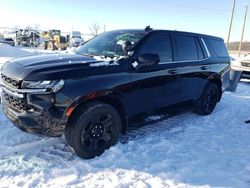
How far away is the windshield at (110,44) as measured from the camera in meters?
4.71

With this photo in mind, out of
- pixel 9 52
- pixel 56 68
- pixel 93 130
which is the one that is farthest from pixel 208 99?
pixel 9 52

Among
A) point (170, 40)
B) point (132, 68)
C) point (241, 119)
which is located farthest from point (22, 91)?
point (241, 119)

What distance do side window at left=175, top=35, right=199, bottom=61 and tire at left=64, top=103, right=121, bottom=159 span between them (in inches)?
76.5

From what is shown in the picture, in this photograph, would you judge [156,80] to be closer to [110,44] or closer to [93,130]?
[110,44]

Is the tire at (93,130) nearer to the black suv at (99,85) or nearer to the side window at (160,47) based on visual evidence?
the black suv at (99,85)

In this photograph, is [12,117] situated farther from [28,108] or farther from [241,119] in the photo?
[241,119]

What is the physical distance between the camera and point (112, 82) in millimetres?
4121

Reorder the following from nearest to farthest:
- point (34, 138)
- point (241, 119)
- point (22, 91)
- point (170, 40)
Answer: point (22, 91) → point (34, 138) → point (170, 40) → point (241, 119)

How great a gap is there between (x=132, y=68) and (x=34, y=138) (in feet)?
6.27

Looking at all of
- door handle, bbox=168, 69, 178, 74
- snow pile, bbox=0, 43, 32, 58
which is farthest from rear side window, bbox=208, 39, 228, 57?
snow pile, bbox=0, 43, 32, 58

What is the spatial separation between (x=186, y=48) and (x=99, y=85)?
247 centimetres

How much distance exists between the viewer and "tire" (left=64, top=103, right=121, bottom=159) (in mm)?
3867

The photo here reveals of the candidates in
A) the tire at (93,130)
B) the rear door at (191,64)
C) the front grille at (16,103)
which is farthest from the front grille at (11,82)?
the rear door at (191,64)

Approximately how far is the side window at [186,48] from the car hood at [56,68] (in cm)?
170
